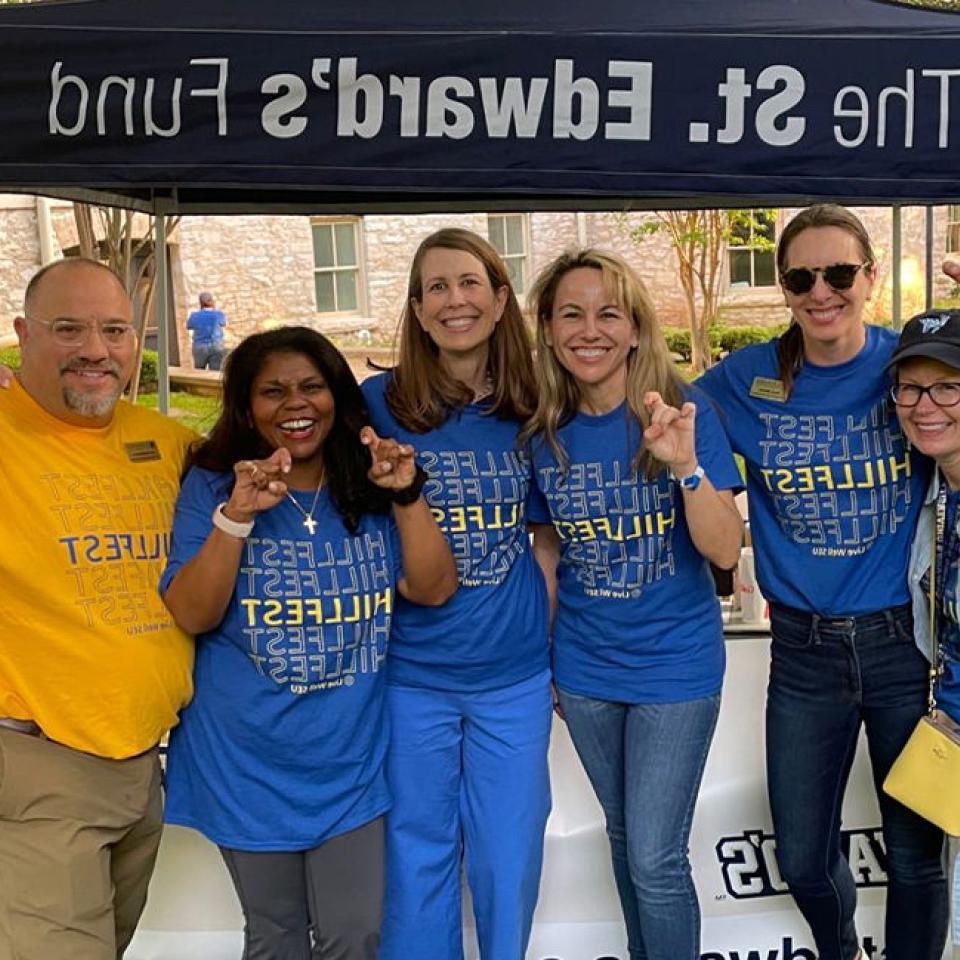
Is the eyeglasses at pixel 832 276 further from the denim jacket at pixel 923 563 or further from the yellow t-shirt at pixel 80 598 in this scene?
the yellow t-shirt at pixel 80 598

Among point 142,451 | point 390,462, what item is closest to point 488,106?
point 390,462

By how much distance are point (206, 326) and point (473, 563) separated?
36.0ft

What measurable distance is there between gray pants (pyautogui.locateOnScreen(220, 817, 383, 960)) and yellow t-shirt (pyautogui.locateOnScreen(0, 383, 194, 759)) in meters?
0.37

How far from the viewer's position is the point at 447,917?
8.62 feet

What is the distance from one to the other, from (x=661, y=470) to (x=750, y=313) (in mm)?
12133

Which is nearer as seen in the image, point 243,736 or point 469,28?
point 469,28

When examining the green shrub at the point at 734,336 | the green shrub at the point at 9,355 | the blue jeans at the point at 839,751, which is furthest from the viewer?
the green shrub at the point at 734,336

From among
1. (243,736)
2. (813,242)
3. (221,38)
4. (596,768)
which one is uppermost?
(221,38)

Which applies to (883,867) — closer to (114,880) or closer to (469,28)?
(114,880)

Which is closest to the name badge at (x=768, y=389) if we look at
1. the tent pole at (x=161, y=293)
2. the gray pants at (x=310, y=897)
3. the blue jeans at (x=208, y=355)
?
the gray pants at (x=310, y=897)

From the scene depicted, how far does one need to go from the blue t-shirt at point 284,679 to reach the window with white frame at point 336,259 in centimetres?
1226

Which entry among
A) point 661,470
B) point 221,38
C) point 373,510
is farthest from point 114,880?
point 221,38

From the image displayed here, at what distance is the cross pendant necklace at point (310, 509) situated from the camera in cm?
235

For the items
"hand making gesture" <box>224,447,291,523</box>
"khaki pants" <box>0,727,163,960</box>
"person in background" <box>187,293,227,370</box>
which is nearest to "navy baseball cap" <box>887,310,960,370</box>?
"hand making gesture" <box>224,447,291,523</box>
